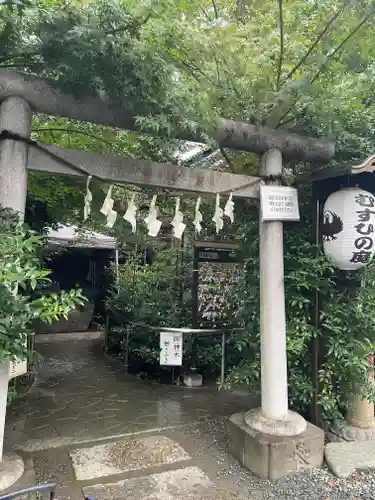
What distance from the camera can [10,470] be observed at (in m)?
3.53

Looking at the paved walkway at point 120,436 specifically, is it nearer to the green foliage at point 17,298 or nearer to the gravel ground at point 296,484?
the gravel ground at point 296,484

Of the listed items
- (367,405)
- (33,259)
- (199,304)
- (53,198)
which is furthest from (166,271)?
(33,259)

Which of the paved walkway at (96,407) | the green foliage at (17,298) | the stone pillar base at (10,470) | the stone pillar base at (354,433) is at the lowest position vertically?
the paved walkway at (96,407)

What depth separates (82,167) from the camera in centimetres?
408

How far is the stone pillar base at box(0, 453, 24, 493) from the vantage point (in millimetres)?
3395

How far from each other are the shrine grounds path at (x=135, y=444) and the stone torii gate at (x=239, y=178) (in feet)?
1.05

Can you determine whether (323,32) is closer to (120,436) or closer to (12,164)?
(12,164)

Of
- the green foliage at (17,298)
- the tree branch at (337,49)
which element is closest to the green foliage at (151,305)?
the green foliage at (17,298)

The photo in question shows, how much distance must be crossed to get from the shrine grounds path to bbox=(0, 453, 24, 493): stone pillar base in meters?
0.08

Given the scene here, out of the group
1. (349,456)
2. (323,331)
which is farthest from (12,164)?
(349,456)

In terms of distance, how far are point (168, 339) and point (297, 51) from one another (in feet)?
16.9


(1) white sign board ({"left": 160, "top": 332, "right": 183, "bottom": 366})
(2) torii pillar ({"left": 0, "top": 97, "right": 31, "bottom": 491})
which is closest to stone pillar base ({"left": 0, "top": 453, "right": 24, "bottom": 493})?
(2) torii pillar ({"left": 0, "top": 97, "right": 31, "bottom": 491})

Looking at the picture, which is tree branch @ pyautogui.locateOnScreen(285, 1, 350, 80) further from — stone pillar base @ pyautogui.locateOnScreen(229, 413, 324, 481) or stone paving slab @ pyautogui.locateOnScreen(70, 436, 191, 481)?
stone paving slab @ pyautogui.locateOnScreen(70, 436, 191, 481)

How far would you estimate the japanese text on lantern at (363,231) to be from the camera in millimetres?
4656
